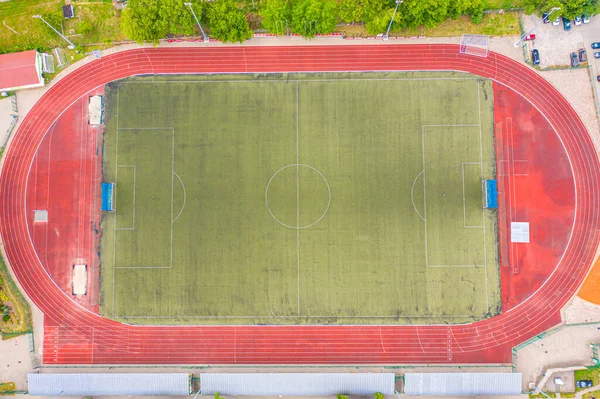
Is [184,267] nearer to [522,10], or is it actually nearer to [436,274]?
[436,274]

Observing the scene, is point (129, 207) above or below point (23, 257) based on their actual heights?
above

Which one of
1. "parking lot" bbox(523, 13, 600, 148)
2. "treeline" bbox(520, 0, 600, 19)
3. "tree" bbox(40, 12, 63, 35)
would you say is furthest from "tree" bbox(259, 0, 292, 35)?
"parking lot" bbox(523, 13, 600, 148)

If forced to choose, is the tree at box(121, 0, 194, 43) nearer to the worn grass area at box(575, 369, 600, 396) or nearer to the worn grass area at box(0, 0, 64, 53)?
the worn grass area at box(0, 0, 64, 53)

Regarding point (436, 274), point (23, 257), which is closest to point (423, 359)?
point (436, 274)

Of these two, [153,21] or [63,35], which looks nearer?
[153,21]

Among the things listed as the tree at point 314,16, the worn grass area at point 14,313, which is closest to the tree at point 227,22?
the tree at point 314,16

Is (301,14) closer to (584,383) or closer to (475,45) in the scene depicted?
(475,45)

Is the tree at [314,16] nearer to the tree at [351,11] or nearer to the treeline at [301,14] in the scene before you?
the treeline at [301,14]

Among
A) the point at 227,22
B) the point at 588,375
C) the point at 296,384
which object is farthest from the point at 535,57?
the point at 296,384
